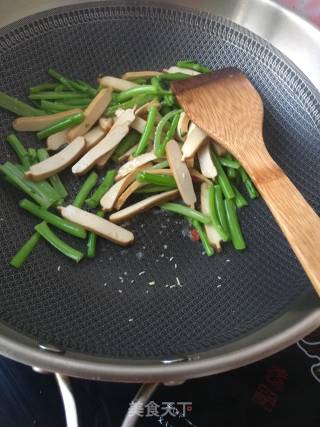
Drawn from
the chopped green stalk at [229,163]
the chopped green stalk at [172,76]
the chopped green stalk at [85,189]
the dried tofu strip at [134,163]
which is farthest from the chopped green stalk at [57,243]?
the chopped green stalk at [172,76]

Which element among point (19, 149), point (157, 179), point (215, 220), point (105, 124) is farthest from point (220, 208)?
point (19, 149)

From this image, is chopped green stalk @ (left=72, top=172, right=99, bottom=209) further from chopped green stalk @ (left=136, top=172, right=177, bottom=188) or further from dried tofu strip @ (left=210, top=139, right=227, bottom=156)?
dried tofu strip @ (left=210, top=139, right=227, bottom=156)

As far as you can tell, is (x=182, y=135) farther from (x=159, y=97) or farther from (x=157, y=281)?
(x=157, y=281)

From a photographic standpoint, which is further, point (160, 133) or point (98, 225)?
point (160, 133)

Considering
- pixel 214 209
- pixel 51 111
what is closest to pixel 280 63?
pixel 214 209

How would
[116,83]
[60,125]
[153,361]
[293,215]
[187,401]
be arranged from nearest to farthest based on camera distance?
[153,361], [293,215], [187,401], [60,125], [116,83]

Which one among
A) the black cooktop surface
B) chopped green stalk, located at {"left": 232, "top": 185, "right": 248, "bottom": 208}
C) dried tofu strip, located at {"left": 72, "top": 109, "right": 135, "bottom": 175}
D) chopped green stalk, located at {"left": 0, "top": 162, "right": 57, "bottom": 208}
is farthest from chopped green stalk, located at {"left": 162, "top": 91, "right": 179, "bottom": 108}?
the black cooktop surface

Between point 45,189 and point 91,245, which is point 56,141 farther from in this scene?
point 91,245
